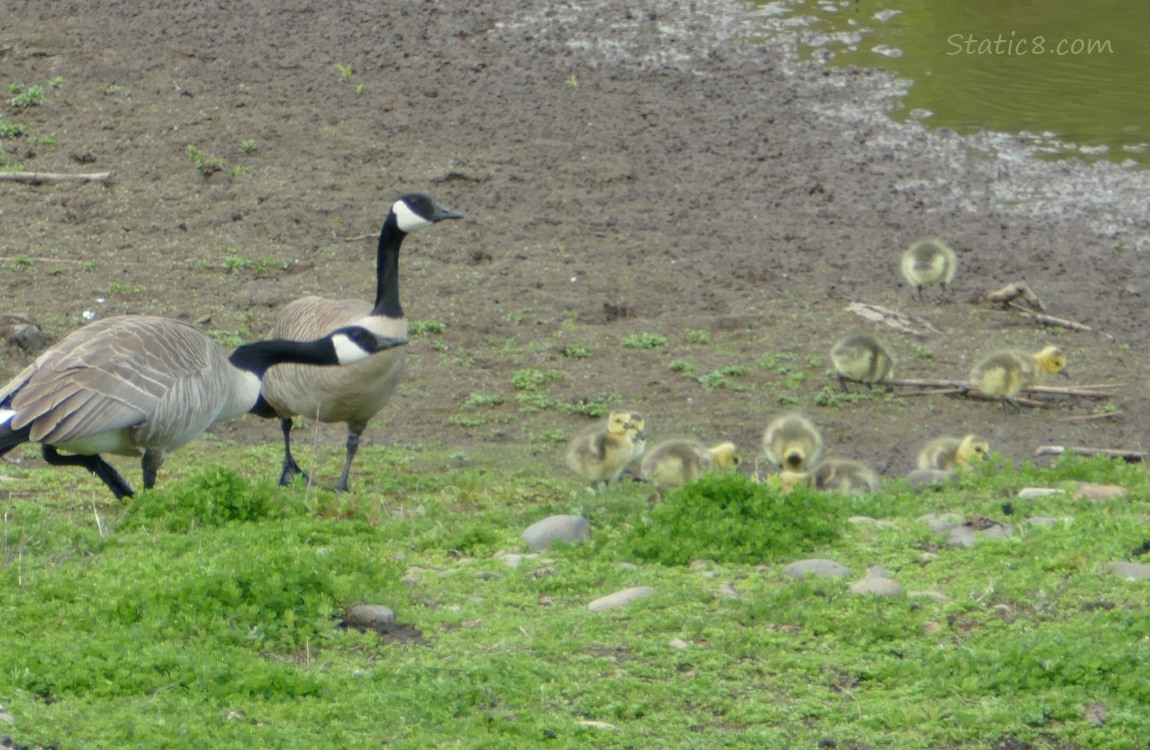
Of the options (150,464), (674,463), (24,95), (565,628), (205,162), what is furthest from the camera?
(24,95)

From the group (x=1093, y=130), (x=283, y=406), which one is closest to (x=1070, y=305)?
(x=1093, y=130)

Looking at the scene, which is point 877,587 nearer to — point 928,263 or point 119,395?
point 119,395

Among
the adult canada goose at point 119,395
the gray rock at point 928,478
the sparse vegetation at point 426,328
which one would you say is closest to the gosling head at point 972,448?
the gray rock at point 928,478

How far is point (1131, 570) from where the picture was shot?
6059 mm

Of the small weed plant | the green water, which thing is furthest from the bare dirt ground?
the small weed plant

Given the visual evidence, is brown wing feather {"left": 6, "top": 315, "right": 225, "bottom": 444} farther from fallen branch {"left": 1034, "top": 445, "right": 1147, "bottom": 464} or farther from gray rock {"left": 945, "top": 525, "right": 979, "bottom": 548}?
fallen branch {"left": 1034, "top": 445, "right": 1147, "bottom": 464}

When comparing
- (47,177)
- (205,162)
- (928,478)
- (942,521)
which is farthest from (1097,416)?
(47,177)

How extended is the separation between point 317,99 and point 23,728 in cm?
1131

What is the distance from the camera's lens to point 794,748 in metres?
4.73

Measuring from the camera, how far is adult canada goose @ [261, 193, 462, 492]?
8.98 m

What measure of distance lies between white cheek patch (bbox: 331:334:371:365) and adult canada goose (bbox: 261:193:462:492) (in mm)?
165

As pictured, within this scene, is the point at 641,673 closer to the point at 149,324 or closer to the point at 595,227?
the point at 149,324

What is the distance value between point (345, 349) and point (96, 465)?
60.9 inches

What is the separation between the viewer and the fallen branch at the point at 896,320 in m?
11.6
